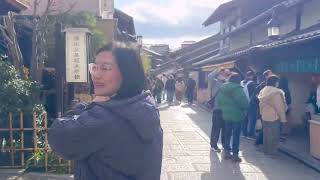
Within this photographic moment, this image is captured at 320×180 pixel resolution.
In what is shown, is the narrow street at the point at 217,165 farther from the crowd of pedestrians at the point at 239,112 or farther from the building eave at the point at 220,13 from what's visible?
the building eave at the point at 220,13

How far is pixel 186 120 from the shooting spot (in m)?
14.6

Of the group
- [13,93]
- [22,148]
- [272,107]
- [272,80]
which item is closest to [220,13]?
[272,80]

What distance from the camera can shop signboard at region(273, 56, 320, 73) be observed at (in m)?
8.34

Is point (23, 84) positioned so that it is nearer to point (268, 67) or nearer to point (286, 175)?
point (286, 175)

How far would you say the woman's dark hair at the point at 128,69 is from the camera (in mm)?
1830

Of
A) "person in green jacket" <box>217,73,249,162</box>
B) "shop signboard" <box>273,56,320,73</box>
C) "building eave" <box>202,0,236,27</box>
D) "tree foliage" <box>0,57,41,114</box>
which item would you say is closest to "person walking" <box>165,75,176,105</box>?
"building eave" <box>202,0,236,27</box>

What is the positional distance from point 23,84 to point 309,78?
8.31 meters

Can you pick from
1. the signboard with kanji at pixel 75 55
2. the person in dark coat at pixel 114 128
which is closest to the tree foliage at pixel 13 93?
the signboard with kanji at pixel 75 55

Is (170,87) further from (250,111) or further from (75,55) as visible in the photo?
(75,55)

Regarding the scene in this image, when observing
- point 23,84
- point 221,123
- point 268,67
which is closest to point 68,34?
point 23,84

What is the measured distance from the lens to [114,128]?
1.71 meters

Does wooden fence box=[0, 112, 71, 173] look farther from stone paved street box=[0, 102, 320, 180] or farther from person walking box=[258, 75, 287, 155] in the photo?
person walking box=[258, 75, 287, 155]

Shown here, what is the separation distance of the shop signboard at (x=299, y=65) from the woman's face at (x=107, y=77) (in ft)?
23.8

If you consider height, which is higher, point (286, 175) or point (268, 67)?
point (268, 67)
